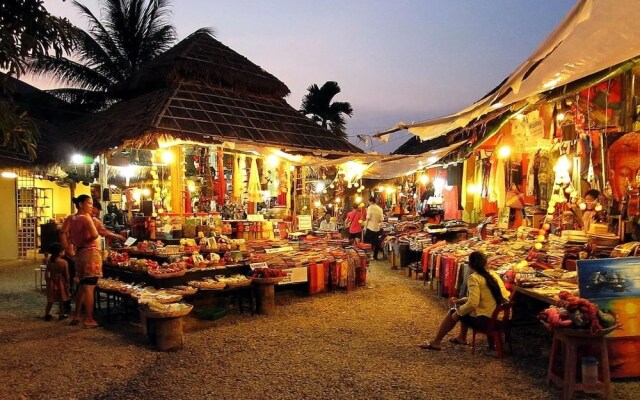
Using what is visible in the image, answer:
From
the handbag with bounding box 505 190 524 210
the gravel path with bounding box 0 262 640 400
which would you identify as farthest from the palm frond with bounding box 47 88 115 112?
the handbag with bounding box 505 190 524 210

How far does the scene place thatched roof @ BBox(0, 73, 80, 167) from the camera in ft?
46.1

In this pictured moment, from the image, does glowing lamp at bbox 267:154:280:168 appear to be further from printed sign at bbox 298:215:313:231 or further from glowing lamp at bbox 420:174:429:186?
glowing lamp at bbox 420:174:429:186

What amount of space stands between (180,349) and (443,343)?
3.39 m

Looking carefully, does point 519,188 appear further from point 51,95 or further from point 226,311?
point 51,95

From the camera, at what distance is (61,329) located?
25.3ft

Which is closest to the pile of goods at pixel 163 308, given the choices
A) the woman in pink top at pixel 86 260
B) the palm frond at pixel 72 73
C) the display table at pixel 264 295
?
the woman in pink top at pixel 86 260

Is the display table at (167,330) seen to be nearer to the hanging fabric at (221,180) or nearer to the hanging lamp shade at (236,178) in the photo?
the hanging fabric at (221,180)

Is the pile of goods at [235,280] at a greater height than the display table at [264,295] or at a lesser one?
greater

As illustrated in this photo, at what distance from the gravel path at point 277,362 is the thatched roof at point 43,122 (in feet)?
21.5

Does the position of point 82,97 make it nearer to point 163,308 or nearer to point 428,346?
point 163,308

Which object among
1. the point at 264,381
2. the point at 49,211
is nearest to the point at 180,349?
the point at 264,381

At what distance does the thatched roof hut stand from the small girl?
2.58 metres

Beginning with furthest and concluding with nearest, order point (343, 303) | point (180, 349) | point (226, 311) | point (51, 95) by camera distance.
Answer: point (51, 95), point (343, 303), point (226, 311), point (180, 349)

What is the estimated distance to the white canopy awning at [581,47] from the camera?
420 centimetres
